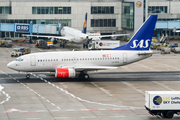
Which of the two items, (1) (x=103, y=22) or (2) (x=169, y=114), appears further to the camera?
(1) (x=103, y=22)

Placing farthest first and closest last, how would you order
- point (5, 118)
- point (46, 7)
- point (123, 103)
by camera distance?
point (46, 7), point (123, 103), point (5, 118)

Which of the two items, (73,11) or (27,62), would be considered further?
(73,11)

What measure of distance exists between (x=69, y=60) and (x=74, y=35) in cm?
4865

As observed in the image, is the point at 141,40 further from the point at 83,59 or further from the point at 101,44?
the point at 101,44

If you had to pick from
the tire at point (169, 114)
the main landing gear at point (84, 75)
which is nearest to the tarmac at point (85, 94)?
the main landing gear at point (84, 75)

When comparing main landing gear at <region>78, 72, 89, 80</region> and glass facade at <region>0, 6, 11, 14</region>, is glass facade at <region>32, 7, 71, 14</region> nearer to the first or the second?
glass facade at <region>0, 6, 11, 14</region>

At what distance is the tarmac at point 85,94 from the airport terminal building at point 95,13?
58.2 metres

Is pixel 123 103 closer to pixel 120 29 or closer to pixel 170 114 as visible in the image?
pixel 170 114

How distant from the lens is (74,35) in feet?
334

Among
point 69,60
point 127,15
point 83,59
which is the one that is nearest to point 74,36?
point 127,15

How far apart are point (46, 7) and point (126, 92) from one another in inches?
3307

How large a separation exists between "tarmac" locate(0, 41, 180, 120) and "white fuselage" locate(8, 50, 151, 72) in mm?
2273

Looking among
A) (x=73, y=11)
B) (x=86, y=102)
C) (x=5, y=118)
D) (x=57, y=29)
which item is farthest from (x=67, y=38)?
(x=5, y=118)

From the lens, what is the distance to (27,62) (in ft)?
174
